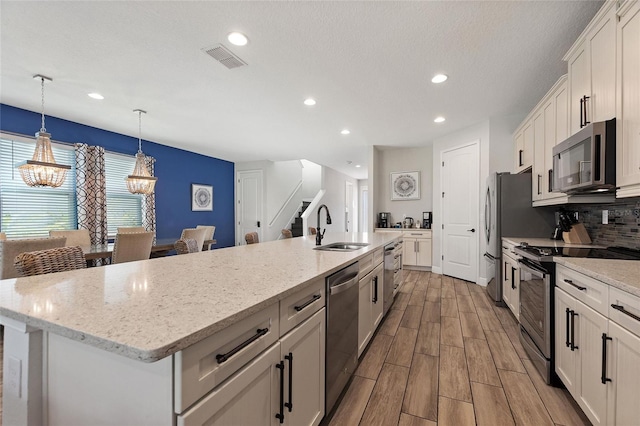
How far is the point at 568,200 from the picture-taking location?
234 cm

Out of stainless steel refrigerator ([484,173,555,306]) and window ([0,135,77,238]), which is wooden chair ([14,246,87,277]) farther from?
stainless steel refrigerator ([484,173,555,306])

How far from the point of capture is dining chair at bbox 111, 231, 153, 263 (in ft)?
9.47

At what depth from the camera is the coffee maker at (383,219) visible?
6227 mm

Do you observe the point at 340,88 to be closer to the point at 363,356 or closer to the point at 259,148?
the point at 363,356

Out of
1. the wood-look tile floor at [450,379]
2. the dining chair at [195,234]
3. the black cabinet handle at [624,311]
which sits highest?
the dining chair at [195,234]

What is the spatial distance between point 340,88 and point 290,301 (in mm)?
2752

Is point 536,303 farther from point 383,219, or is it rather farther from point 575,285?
point 383,219

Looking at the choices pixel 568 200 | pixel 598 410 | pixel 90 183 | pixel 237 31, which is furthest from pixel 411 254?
pixel 90 183

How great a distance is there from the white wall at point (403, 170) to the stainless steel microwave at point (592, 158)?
3.99 metres

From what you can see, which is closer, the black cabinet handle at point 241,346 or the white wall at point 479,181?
the black cabinet handle at point 241,346

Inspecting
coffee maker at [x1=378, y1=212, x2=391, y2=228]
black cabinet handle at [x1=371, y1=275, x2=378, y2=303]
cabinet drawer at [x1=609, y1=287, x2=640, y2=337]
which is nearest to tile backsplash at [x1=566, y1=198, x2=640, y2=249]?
cabinet drawer at [x1=609, y1=287, x2=640, y2=337]

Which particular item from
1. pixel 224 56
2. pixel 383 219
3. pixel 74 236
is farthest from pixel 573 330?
pixel 74 236

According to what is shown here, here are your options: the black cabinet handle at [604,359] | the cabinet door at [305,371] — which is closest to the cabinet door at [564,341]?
the black cabinet handle at [604,359]

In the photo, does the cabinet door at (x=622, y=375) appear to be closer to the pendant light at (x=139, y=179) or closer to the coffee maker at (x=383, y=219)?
the pendant light at (x=139, y=179)
